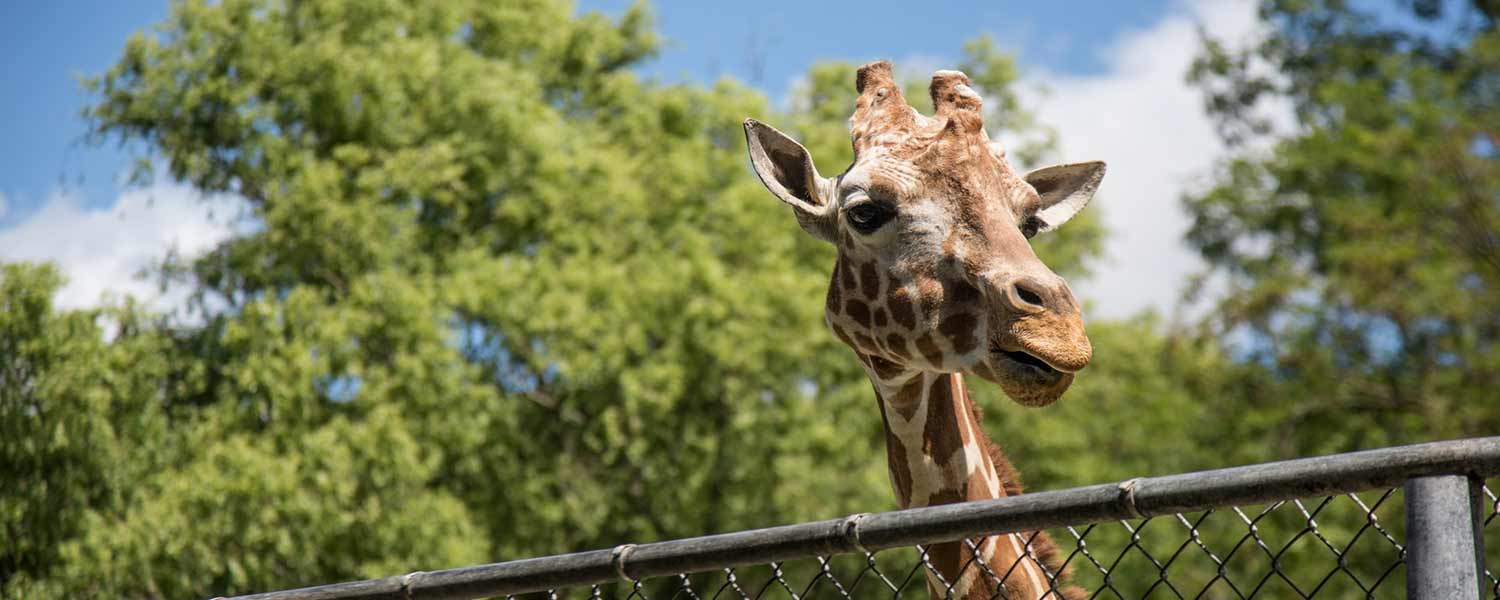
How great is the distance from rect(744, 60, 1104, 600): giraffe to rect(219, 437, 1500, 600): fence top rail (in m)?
0.87

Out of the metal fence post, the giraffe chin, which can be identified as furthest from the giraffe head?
the metal fence post

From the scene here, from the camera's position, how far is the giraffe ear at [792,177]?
179 inches

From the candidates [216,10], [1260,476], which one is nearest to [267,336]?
[216,10]

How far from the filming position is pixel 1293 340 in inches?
815

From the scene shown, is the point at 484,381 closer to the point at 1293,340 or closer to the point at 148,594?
the point at 148,594

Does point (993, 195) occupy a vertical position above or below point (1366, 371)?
above

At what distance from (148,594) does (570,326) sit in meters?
5.48

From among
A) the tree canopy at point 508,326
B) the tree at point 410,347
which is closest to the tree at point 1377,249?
the tree canopy at point 508,326

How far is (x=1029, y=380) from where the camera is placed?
146 inches

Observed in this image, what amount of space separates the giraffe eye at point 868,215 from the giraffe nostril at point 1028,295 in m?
0.60

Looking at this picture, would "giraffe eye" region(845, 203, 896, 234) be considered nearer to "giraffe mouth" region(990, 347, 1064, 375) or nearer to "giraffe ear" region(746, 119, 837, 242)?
"giraffe ear" region(746, 119, 837, 242)

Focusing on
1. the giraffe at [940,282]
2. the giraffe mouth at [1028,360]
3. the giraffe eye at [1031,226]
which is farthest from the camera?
the giraffe eye at [1031,226]

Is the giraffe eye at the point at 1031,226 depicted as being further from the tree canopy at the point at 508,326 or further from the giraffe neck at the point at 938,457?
the tree canopy at the point at 508,326

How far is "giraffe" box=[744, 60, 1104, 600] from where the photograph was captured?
12.7 ft
